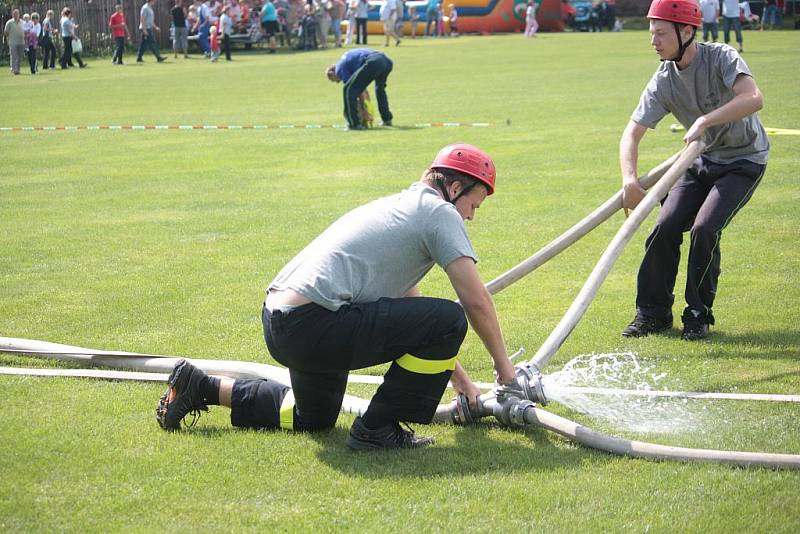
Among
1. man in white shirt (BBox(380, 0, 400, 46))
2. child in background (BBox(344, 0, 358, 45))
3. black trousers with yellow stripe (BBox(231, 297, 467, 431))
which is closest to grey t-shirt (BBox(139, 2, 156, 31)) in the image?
child in background (BBox(344, 0, 358, 45))

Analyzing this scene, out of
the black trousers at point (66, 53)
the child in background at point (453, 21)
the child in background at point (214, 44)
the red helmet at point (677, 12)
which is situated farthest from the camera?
the child in background at point (453, 21)

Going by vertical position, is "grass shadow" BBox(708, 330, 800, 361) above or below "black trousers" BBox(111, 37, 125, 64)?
above

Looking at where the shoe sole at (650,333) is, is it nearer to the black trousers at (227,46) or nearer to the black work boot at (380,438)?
the black work boot at (380,438)

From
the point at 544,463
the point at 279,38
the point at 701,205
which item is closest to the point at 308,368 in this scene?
the point at 544,463

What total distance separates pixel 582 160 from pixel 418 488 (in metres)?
10.7

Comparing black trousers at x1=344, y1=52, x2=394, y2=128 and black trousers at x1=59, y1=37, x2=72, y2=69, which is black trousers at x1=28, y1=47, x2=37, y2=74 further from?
black trousers at x1=344, y1=52, x2=394, y2=128

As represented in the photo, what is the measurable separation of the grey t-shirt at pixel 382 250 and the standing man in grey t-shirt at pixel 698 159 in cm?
231

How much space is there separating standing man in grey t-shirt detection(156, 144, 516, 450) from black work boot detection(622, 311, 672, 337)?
7.32 ft

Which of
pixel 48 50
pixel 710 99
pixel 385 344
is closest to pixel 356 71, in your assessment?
pixel 710 99

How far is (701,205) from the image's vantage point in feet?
23.3

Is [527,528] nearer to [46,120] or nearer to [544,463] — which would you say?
[544,463]

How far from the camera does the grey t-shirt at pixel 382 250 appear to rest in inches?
188

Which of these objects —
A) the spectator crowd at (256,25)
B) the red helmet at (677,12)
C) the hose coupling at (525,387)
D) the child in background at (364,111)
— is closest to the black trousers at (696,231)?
the red helmet at (677,12)

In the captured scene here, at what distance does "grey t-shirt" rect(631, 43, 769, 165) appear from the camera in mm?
6699
